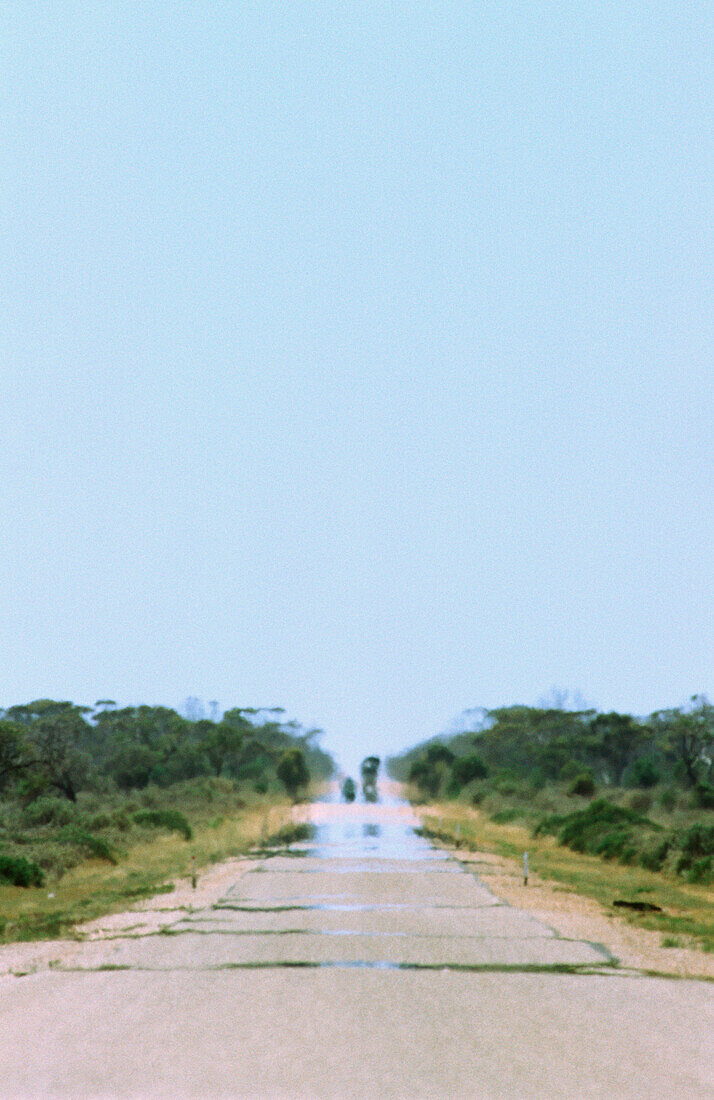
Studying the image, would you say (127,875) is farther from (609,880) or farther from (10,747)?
(10,747)

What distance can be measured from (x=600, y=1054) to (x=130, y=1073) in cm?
381

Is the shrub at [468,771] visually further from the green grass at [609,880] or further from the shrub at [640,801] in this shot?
the green grass at [609,880]

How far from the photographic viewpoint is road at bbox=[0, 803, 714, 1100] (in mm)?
8312

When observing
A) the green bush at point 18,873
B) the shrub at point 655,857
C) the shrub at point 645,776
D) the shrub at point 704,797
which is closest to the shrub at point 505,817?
the shrub at point 704,797

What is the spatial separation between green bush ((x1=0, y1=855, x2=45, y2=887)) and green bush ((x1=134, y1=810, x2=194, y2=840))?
722 inches

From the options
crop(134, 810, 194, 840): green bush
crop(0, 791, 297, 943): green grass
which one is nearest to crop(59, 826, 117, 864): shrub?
crop(0, 791, 297, 943): green grass

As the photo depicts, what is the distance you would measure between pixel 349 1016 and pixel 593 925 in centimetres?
1021

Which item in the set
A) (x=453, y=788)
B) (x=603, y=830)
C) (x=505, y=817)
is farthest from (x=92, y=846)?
(x=453, y=788)

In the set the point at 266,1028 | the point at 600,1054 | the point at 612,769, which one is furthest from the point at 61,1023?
the point at 612,769

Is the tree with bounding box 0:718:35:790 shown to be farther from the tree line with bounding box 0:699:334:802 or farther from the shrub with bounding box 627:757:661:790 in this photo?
the shrub with bounding box 627:757:661:790

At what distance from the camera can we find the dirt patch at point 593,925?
1512 centimetres

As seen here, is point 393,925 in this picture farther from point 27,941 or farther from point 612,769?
point 612,769

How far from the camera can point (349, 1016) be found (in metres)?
10.8

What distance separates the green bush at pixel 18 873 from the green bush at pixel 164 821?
18.3m
